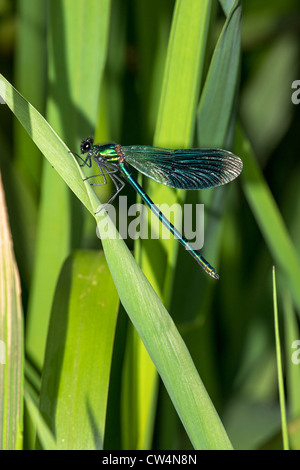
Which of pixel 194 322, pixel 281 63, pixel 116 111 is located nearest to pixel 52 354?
pixel 194 322

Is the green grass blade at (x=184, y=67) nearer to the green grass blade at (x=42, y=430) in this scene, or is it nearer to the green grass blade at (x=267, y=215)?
the green grass blade at (x=267, y=215)

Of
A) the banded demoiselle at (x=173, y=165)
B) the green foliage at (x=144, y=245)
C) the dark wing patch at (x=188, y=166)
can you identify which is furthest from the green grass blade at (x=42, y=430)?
the dark wing patch at (x=188, y=166)

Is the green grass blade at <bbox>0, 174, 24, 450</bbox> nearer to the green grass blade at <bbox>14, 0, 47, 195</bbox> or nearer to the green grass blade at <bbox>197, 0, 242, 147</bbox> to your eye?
the green grass blade at <bbox>197, 0, 242, 147</bbox>

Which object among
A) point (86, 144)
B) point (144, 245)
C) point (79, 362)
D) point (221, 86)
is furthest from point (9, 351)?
point (221, 86)

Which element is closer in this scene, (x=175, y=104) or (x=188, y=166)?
(x=175, y=104)

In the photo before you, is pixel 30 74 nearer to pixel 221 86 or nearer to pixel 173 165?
pixel 173 165
